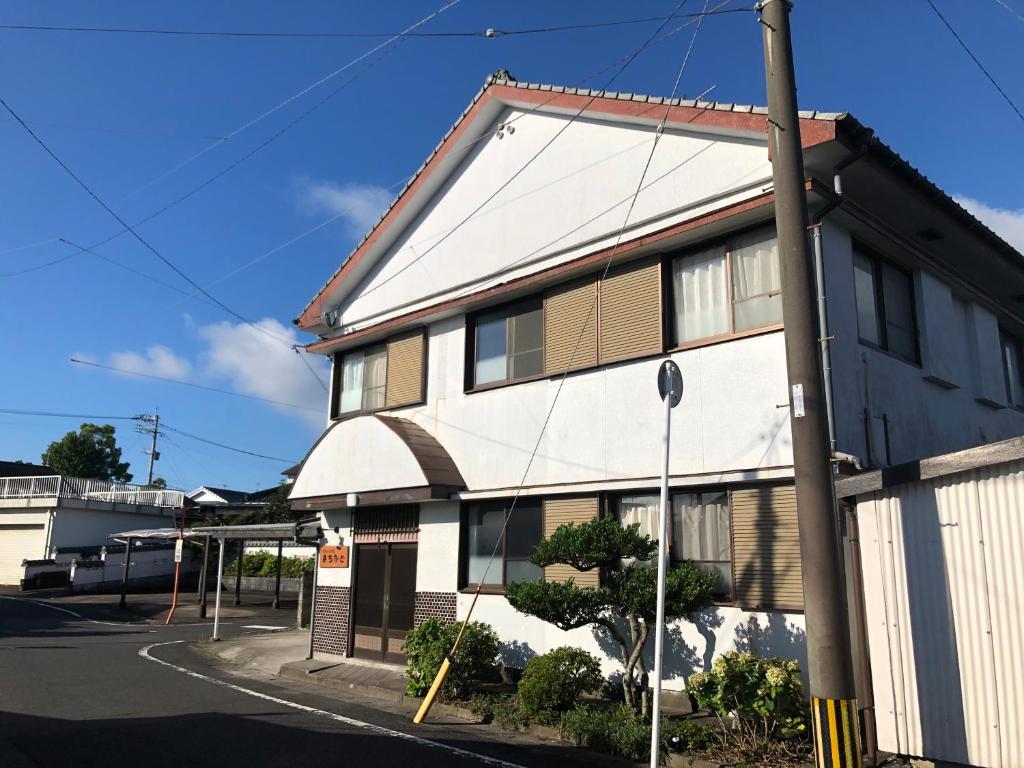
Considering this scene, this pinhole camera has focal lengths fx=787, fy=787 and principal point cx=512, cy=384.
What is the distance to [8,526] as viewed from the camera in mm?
39469

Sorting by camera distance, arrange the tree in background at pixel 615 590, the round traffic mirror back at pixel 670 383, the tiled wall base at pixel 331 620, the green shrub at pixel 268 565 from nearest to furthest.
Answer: the round traffic mirror back at pixel 670 383 → the tree in background at pixel 615 590 → the tiled wall base at pixel 331 620 → the green shrub at pixel 268 565

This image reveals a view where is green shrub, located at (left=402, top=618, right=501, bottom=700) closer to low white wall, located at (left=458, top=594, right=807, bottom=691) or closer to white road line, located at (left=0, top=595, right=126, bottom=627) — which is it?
low white wall, located at (left=458, top=594, right=807, bottom=691)

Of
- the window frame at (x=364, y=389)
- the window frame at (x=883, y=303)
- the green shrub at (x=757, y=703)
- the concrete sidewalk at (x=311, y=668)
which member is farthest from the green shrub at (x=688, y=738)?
the window frame at (x=364, y=389)

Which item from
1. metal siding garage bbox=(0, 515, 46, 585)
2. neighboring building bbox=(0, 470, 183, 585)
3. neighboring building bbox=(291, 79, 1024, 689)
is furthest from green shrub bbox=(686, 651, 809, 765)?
metal siding garage bbox=(0, 515, 46, 585)

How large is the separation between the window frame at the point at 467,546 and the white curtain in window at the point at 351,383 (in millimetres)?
4236

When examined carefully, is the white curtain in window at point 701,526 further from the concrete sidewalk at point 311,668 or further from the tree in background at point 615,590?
the concrete sidewalk at point 311,668

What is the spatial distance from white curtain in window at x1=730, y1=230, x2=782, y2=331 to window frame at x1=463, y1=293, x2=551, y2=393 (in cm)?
334

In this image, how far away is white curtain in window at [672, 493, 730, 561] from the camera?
Result: 973cm

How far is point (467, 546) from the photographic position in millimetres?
13133

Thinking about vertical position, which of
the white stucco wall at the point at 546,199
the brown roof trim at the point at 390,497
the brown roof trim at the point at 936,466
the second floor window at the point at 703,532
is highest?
the white stucco wall at the point at 546,199

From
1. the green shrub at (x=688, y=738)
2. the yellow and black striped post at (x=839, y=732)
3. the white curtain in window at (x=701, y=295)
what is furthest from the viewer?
the white curtain in window at (x=701, y=295)

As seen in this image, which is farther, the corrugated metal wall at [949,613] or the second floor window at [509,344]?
the second floor window at [509,344]

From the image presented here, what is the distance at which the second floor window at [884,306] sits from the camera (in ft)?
34.1

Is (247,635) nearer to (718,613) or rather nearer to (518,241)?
(518,241)
